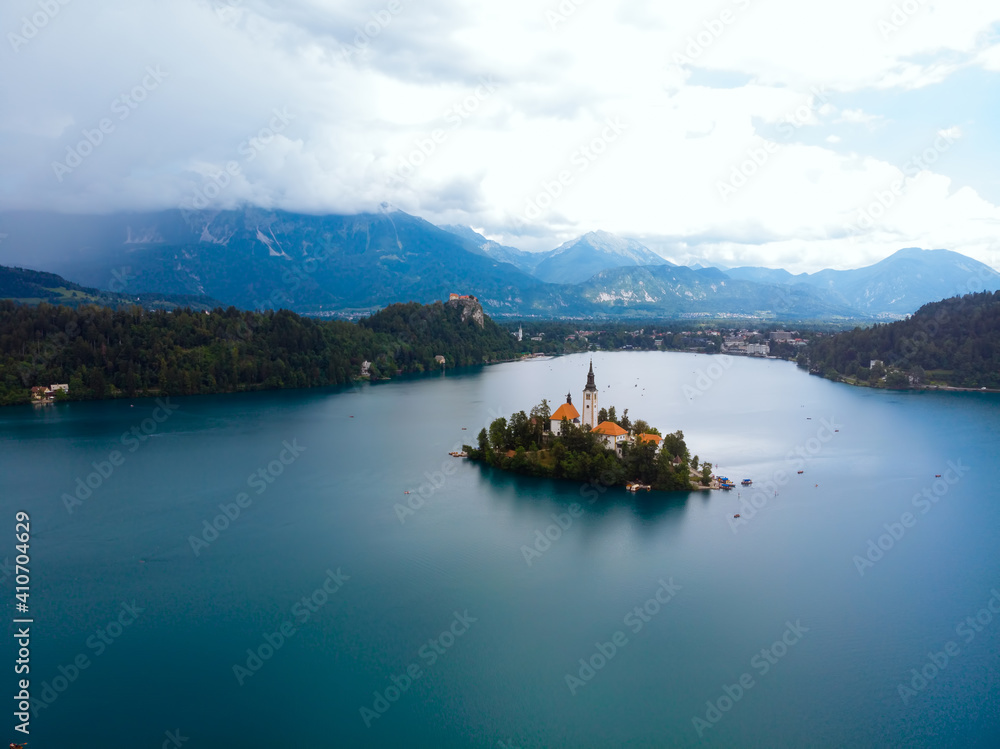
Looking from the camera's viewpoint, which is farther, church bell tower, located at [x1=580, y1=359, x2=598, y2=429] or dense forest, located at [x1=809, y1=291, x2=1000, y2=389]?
dense forest, located at [x1=809, y1=291, x2=1000, y2=389]

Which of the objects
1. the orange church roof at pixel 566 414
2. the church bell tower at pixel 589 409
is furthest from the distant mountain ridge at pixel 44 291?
the church bell tower at pixel 589 409

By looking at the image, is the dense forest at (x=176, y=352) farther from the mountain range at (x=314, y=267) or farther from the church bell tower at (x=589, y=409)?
the mountain range at (x=314, y=267)

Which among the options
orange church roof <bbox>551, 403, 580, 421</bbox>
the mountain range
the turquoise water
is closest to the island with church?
orange church roof <bbox>551, 403, 580, 421</bbox>

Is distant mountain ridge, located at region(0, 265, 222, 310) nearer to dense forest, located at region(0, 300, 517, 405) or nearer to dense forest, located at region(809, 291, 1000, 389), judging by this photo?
dense forest, located at region(0, 300, 517, 405)

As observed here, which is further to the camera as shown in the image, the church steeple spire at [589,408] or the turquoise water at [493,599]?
the church steeple spire at [589,408]

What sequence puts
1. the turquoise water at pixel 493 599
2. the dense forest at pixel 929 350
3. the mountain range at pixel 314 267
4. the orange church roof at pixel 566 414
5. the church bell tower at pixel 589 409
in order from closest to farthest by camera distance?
the turquoise water at pixel 493 599 < the orange church roof at pixel 566 414 < the church bell tower at pixel 589 409 < the dense forest at pixel 929 350 < the mountain range at pixel 314 267

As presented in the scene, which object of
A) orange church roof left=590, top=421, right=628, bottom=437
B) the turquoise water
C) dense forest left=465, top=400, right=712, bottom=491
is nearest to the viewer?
the turquoise water

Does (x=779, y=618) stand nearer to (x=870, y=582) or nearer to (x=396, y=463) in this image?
(x=870, y=582)

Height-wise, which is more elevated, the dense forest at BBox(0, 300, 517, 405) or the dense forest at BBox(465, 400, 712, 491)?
the dense forest at BBox(0, 300, 517, 405)

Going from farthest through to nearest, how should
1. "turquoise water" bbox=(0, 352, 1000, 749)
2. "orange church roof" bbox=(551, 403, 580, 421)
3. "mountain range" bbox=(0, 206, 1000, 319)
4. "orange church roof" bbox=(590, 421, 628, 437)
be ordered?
"mountain range" bbox=(0, 206, 1000, 319), "orange church roof" bbox=(551, 403, 580, 421), "orange church roof" bbox=(590, 421, 628, 437), "turquoise water" bbox=(0, 352, 1000, 749)
